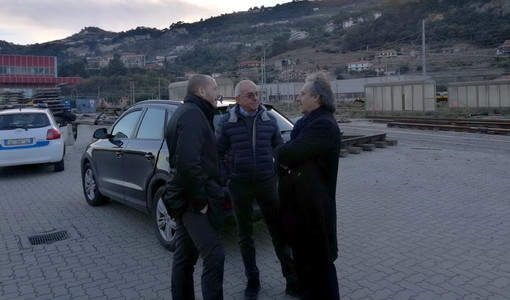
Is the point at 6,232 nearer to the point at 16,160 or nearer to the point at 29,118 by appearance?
the point at 16,160

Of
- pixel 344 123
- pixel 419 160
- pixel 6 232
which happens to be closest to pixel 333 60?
pixel 344 123

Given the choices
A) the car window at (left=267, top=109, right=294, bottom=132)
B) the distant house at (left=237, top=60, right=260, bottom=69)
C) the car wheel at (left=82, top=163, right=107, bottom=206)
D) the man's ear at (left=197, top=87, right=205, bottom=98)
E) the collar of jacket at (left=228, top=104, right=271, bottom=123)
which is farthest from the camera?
the distant house at (left=237, top=60, right=260, bottom=69)

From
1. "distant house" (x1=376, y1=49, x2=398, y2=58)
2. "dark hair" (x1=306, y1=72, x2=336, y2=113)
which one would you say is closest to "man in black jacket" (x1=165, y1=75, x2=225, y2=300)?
"dark hair" (x1=306, y1=72, x2=336, y2=113)

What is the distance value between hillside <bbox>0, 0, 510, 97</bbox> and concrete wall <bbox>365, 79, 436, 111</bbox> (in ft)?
95.3

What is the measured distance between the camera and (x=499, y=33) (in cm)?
8781

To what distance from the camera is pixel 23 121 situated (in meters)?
11.2

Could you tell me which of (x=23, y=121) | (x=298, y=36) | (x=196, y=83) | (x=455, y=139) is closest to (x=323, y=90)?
(x=196, y=83)

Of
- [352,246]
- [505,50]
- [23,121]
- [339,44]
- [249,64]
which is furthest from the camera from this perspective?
[339,44]

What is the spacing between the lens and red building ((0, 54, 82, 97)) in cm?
6938

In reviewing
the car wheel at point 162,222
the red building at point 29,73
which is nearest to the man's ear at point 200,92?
the car wheel at point 162,222

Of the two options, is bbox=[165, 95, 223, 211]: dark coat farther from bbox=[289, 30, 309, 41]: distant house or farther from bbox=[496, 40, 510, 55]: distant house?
bbox=[289, 30, 309, 41]: distant house

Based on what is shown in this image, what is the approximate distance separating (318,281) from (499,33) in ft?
A: 322

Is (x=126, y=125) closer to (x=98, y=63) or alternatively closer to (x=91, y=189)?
(x=91, y=189)

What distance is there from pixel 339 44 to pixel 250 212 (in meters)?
118
